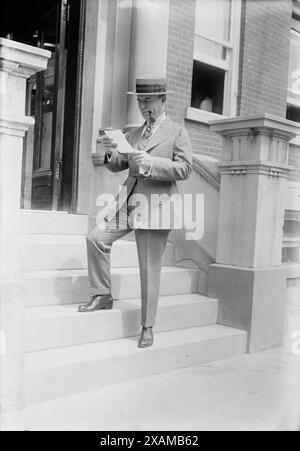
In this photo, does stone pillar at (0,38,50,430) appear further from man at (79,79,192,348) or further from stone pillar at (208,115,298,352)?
stone pillar at (208,115,298,352)

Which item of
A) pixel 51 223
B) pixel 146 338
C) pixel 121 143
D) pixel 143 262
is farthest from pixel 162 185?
pixel 51 223

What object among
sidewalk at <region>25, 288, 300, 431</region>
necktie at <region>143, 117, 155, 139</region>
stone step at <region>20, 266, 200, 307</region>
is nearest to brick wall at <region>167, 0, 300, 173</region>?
stone step at <region>20, 266, 200, 307</region>

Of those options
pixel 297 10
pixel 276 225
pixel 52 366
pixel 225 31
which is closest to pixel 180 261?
pixel 276 225

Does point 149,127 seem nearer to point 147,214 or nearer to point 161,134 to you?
point 161,134

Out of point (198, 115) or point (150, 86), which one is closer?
point (150, 86)

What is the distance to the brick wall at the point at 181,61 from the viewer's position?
7.04 meters

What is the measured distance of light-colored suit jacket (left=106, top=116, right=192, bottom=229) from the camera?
416cm

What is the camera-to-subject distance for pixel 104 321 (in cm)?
423

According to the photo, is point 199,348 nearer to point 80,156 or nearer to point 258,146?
point 258,146

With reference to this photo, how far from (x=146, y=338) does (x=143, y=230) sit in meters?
0.85

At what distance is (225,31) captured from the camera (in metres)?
8.16

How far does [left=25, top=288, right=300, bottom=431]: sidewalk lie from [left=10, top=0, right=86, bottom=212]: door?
2769mm

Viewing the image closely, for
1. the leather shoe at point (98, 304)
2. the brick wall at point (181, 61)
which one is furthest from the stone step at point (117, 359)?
the brick wall at point (181, 61)
